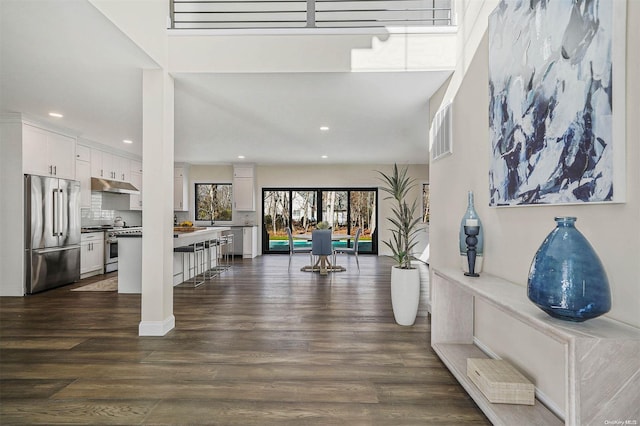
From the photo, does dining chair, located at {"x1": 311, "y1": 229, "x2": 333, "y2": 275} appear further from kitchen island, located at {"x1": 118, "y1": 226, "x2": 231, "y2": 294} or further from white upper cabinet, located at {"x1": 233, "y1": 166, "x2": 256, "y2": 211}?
white upper cabinet, located at {"x1": 233, "y1": 166, "x2": 256, "y2": 211}

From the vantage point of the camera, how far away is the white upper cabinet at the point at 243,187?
9227 mm

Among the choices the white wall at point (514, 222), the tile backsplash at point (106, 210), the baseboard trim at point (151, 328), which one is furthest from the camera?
the tile backsplash at point (106, 210)

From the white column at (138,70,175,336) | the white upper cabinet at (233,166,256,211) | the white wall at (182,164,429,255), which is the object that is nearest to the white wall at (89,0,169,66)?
the white column at (138,70,175,336)

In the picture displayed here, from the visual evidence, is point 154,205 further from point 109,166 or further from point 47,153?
point 109,166

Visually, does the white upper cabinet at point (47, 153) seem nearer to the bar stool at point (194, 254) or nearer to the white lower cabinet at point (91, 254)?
the white lower cabinet at point (91, 254)

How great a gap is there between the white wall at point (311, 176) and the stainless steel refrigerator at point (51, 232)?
13.2ft

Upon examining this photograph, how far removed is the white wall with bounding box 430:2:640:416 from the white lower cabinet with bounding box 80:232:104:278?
19.0ft

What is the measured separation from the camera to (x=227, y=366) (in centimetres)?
261

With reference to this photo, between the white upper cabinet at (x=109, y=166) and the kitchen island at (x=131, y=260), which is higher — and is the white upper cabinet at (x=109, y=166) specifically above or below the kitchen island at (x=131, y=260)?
above

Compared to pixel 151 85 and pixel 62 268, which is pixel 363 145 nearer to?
pixel 151 85

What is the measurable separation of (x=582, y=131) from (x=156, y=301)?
11.3 ft

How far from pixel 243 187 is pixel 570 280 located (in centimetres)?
849

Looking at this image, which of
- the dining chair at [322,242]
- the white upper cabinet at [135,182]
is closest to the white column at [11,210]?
the white upper cabinet at [135,182]

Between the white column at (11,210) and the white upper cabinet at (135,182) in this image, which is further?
the white upper cabinet at (135,182)
